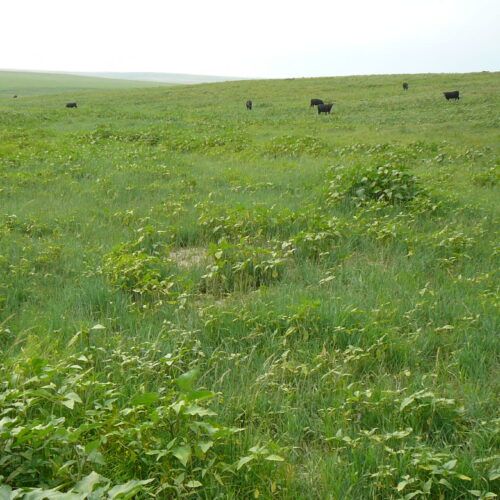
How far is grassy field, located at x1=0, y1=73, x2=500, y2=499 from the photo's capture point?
119 inches

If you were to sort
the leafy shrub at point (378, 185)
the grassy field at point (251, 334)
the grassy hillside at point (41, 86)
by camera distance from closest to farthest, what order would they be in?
1. the grassy field at point (251, 334)
2. the leafy shrub at point (378, 185)
3. the grassy hillside at point (41, 86)

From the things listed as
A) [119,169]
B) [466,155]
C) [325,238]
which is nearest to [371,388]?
[325,238]

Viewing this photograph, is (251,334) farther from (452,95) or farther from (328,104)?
(452,95)

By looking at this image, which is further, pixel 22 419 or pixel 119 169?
pixel 119 169

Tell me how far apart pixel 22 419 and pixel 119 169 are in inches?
411

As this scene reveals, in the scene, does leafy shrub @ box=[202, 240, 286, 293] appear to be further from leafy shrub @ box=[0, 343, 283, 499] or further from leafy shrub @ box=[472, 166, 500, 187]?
leafy shrub @ box=[472, 166, 500, 187]

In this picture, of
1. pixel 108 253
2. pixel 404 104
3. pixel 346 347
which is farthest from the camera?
pixel 404 104

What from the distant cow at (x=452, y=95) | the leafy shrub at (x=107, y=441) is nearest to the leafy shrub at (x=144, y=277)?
the leafy shrub at (x=107, y=441)

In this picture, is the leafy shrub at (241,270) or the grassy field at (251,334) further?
the leafy shrub at (241,270)

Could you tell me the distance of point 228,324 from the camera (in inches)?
195

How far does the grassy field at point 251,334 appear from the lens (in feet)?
9.91

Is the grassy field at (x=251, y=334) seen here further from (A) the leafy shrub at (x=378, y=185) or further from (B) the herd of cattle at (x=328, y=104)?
(B) the herd of cattle at (x=328, y=104)

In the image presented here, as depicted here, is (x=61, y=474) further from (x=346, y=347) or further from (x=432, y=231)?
(x=432, y=231)

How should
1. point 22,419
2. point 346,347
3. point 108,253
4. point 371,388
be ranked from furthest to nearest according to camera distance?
point 108,253
point 346,347
point 371,388
point 22,419
